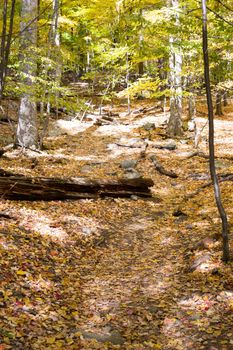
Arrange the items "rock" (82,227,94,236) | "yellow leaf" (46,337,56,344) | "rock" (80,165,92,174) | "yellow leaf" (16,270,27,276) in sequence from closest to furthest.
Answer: "yellow leaf" (46,337,56,344) < "yellow leaf" (16,270,27,276) < "rock" (82,227,94,236) < "rock" (80,165,92,174)

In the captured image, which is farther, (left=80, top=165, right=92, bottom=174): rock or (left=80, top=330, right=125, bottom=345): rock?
(left=80, top=165, right=92, bottom=174): rock

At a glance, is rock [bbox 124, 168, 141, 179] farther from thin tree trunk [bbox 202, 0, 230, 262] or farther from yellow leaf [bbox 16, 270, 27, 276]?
yellow leaf [bbox 16, 270, 27, 276]

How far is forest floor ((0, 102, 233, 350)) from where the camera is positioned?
181 inches

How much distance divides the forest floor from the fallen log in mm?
235

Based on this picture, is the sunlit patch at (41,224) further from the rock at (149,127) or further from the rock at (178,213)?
the rock at (149,127)

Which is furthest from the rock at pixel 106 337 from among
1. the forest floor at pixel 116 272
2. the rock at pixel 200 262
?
the rock at pixel 200 262

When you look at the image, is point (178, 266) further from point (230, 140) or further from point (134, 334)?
point (230, 140)

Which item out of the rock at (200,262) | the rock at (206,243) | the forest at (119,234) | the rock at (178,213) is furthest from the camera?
the rock at (178,213)

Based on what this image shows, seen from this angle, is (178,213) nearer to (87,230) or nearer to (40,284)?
(87,230)

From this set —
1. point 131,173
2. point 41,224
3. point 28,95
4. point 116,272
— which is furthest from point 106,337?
point 28,95

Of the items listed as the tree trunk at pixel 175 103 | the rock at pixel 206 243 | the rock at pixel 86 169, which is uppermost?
the tree trunk at pixel 175 103

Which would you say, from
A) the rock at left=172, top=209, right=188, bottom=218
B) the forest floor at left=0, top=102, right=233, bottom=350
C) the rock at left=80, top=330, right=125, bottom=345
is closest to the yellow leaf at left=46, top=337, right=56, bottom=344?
the forest floor at left=0, top=102, right=233, bottom=350

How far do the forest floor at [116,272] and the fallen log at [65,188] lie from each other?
0.77ft

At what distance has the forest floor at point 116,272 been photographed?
4605 millimetres
